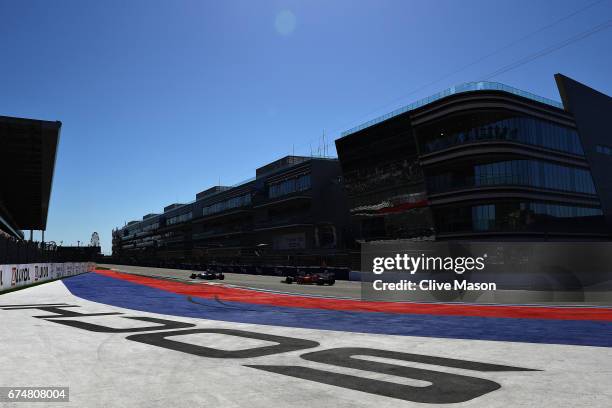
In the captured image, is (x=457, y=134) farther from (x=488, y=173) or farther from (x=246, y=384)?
(x=246, y=384)

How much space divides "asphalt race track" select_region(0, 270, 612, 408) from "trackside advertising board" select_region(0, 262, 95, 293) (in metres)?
14.6

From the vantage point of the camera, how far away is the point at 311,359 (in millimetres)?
9320

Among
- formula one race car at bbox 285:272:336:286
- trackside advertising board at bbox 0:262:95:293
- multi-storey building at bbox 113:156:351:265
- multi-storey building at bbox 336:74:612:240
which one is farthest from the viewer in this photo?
multi-storey building at bbox 113:156:351:265

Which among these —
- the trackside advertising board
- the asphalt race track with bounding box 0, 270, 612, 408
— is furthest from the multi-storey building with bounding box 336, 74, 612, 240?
the trackside advertising board

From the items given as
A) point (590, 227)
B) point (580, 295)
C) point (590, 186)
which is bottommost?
point (580, 295)

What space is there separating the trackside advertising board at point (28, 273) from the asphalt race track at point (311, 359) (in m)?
14.6

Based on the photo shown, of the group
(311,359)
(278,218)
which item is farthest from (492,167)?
(278,218)

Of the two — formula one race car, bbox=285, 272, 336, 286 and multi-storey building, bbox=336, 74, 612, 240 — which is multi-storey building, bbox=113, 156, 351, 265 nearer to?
multi-storey building, bbox=336, 74, 612, 240

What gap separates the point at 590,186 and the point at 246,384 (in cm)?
5174

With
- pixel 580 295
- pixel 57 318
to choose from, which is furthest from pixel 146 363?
pixel 580 295

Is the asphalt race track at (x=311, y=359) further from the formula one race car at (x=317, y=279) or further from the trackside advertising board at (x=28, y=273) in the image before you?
the formula one race car at (x=317, y=279)

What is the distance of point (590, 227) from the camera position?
156ft

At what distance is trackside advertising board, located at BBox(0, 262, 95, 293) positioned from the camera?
29453 millimetres

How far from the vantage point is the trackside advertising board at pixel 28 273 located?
29.5 metres
